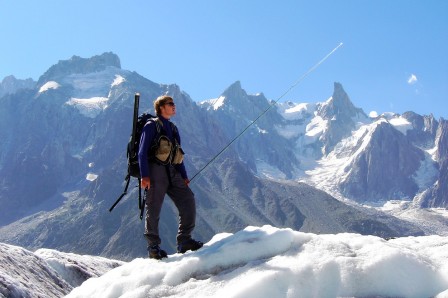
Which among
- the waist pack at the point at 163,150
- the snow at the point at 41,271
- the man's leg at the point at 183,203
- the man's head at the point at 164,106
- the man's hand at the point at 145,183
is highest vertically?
the man's head at the point at 164,106

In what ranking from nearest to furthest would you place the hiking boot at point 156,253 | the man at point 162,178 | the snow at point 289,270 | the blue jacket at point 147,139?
the snow at point 289,270 < the hiking boot at point 156,253 < the blue jacket at point 147,139 < the man at point 162,178

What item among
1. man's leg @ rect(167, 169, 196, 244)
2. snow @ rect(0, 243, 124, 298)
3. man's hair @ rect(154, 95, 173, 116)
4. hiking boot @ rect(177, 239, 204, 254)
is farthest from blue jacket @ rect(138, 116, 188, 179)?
snow @ rect(0, 243, 124, 298)

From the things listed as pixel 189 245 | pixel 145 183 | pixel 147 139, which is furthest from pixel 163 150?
pixel 189 245

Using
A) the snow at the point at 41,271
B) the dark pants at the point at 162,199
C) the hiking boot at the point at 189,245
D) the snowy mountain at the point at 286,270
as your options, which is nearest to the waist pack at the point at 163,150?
the dark pants at the point at 162,199

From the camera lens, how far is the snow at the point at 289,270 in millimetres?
7836

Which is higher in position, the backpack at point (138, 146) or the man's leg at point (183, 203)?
the backpack at point (138, 146)

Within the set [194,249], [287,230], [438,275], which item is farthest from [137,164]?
[438,275]

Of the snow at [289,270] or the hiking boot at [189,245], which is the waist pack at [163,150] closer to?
the hiking boot at [189,245]

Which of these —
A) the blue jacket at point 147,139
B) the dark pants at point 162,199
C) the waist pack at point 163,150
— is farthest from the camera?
the waist pack at point 163,150

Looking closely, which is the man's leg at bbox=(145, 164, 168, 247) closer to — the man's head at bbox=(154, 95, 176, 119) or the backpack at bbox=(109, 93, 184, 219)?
the backpack at bbox=(109, 93, 184, 219)

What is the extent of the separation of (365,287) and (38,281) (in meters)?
9.40

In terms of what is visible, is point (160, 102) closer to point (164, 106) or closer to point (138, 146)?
point (164, 106)

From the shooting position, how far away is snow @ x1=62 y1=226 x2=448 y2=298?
784cm

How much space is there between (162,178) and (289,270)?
453cm
